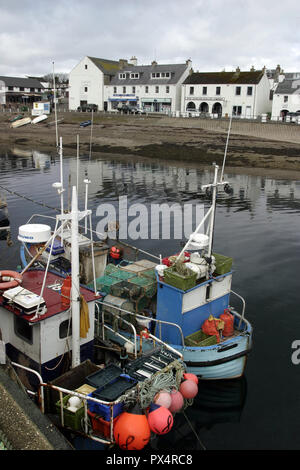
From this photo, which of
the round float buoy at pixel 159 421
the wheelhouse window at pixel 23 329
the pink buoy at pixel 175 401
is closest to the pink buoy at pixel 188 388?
the pink buoy at pixel 175 401

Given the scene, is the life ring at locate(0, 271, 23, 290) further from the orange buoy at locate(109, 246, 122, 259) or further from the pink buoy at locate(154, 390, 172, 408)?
the orange buoy at locate(109, 246, 122, 259)

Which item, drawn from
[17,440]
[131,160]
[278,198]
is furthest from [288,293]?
[131,160]

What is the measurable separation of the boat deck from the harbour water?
462 cm

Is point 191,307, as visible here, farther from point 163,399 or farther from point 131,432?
point 131,432

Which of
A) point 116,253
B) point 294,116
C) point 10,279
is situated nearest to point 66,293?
point 10,279

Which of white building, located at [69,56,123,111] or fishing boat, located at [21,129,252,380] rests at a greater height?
white building, located at [69,56,123,111]

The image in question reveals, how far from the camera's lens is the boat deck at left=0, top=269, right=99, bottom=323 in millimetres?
10918

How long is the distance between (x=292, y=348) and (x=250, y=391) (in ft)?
10.0

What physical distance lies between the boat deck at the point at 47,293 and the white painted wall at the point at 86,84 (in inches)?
3516

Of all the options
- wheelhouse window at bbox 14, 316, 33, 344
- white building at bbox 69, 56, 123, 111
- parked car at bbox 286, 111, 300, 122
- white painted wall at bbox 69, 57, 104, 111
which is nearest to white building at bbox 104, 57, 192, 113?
white building at bbox 69, 56, 123, 111

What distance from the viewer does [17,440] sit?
800cm

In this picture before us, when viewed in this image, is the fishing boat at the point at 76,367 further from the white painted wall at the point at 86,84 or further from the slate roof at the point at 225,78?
the white painted wall at the point at 86,84

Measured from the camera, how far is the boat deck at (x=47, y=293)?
10.9 m

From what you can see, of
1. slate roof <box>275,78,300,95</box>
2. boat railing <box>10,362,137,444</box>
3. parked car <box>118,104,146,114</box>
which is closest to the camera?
boat railing <box>10,362,137,444</box>
